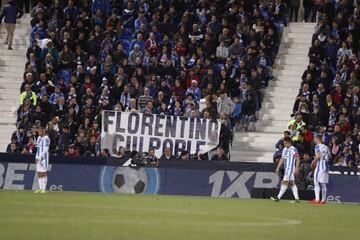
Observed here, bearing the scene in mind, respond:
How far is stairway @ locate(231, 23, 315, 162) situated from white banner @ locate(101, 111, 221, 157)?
2264 mm

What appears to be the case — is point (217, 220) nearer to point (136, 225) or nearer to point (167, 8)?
point (136, 225)

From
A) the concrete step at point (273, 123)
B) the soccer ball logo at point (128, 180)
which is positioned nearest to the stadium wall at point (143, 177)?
the soccer ball logo at point (128, 180)

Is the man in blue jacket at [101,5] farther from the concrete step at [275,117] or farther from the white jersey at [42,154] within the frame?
the white jersey at [42,154]

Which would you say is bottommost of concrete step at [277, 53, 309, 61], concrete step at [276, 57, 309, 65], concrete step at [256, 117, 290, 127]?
concrete step at [256, 117, 290, 127]

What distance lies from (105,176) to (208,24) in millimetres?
9212

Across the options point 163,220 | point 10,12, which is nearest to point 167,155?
point 10,12

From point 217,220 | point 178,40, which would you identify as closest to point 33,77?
point 178,40

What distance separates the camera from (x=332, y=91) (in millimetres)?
37469

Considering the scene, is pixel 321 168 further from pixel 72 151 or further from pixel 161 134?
pixel 72 151

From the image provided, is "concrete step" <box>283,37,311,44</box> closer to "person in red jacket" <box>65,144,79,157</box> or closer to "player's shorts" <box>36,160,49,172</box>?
"person in red jacket" <box>65,144,79,157</box>

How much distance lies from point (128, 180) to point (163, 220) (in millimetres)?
15205

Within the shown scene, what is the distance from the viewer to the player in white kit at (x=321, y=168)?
104ft

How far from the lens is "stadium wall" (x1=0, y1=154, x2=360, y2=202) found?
114ft

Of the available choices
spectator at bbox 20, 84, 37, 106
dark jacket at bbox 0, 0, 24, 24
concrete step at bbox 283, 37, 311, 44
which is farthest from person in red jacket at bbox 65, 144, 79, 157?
concrete step at bbox 283, 37, 311, 44
